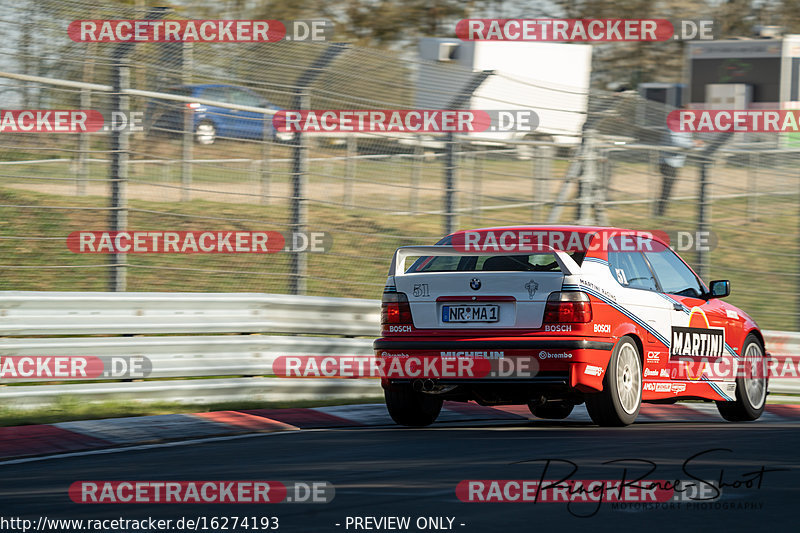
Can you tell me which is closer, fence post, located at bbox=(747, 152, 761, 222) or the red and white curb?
the red and white curb

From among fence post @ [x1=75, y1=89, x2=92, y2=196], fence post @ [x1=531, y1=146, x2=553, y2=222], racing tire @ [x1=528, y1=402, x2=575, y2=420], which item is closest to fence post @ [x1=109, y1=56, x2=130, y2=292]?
fence post @ [x1=75, y1=89, x2=92, y2=196]

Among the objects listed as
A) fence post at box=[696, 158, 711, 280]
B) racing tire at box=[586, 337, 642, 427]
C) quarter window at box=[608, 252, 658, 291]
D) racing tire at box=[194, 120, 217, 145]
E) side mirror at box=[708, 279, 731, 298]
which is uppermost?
racing tire at box=[194, 120, 217, 145]

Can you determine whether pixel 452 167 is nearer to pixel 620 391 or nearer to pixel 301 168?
pixel 301 168

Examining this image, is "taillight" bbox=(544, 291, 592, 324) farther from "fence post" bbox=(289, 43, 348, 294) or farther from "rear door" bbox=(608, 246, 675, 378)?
"fence post" bbox=(289, 43, 348, 294)

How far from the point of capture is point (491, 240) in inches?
392

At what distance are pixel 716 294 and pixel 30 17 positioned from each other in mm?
6045

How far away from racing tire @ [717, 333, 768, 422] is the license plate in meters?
2.91

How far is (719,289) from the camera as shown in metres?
10.9

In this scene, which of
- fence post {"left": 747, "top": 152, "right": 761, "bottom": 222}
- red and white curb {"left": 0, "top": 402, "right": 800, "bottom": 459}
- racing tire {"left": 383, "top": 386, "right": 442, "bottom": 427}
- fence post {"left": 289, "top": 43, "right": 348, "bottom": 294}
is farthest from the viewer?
fence post {"left": 747, "top": 152, "right": 761, "bottom": 222}

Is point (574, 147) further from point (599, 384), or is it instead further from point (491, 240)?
point (599, 384)

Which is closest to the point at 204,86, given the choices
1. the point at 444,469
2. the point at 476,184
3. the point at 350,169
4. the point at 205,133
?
the point at 205,133

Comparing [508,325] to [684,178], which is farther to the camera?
[684,178]

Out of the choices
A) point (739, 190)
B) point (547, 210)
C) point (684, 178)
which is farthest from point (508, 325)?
point (739, 190)

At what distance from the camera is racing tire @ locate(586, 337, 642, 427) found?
9.30 m
